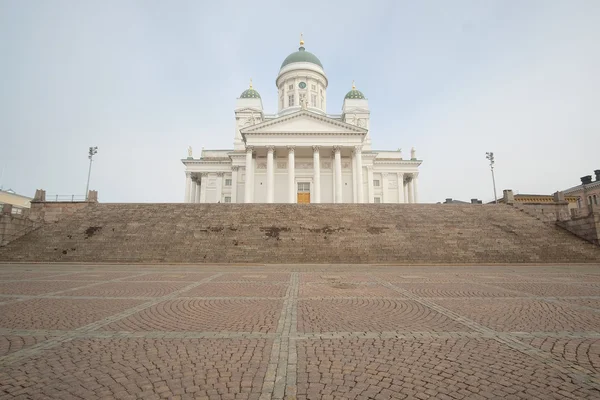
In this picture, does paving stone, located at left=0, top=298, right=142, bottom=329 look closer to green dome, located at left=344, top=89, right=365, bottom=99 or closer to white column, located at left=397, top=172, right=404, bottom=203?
white column, located at left=397, top=172, right=404, bottom=203

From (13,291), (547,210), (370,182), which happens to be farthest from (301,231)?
(370,182)

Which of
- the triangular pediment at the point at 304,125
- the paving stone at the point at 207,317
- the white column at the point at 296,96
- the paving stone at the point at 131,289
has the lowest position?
the paving stone at the point at 207,317

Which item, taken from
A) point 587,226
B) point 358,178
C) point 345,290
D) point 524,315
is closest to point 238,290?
point 345,290

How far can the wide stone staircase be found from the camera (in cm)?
1703

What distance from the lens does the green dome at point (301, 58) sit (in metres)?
58.3

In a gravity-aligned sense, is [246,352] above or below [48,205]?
below

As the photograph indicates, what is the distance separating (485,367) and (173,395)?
328 centimetres

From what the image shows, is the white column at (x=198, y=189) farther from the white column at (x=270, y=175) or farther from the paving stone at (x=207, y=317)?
the paving stone at (x=207, y=317)

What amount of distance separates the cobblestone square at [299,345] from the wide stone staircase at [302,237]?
31.8 feet

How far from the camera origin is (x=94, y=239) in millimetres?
19219

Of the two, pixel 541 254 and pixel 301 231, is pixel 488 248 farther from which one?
pixel 301 231

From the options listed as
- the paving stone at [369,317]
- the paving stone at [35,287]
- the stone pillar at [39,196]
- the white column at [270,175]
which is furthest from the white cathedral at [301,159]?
the paving stone at [369,317]

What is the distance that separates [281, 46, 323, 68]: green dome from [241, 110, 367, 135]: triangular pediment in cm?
2301

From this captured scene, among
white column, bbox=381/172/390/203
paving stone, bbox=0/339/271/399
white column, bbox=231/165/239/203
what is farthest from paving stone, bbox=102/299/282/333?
white column, bbox=381/172/390/203
